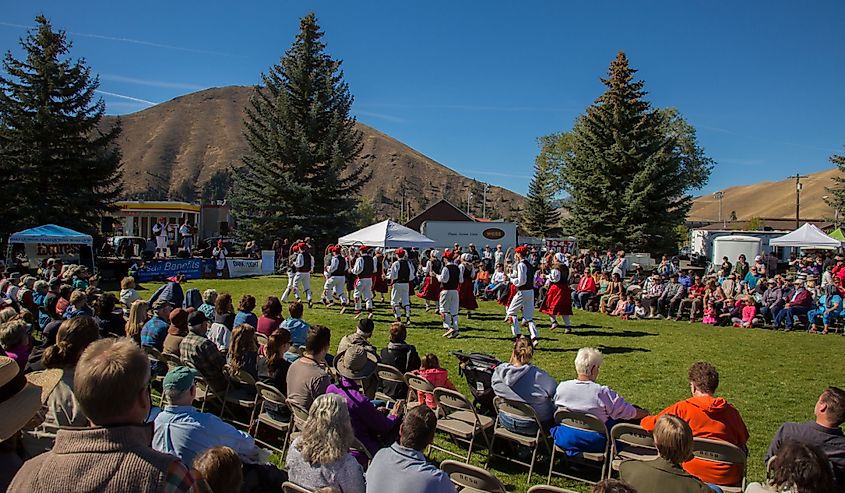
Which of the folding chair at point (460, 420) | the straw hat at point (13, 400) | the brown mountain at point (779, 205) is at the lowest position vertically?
the folding chair at point (460, 420)

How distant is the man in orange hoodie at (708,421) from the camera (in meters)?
4.34

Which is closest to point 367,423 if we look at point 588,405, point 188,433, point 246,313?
point 188,433

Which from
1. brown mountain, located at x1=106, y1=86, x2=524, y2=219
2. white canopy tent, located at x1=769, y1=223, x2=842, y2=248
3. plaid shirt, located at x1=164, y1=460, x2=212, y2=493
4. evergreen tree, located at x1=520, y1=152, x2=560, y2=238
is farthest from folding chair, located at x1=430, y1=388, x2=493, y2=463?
brown mountain, located at x1=106, y1=86, x2=524, y2=219

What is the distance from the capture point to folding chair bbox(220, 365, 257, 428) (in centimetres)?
618

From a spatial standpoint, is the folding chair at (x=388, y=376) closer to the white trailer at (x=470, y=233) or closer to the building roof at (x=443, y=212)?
the white trailer at (x=470, y=233)

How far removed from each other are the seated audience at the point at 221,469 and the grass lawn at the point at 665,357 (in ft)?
9.75

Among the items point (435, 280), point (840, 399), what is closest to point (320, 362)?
point (840, 399)

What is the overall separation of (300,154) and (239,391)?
28981 millimetres

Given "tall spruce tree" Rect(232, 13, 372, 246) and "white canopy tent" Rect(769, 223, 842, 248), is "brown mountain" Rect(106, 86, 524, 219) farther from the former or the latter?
"white canopy tent" Rect(769, 223, 842, 248)

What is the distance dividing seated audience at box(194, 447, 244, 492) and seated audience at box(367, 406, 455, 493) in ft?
2.62

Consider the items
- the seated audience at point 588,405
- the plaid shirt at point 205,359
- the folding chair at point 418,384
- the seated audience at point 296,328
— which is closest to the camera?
the seated audience at point 588,405

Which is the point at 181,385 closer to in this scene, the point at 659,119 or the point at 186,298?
the point at 186,298

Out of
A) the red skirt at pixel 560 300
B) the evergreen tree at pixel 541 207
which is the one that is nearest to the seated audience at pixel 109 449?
the red skirt at pixel 560 300

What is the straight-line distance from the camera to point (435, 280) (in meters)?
16.1
